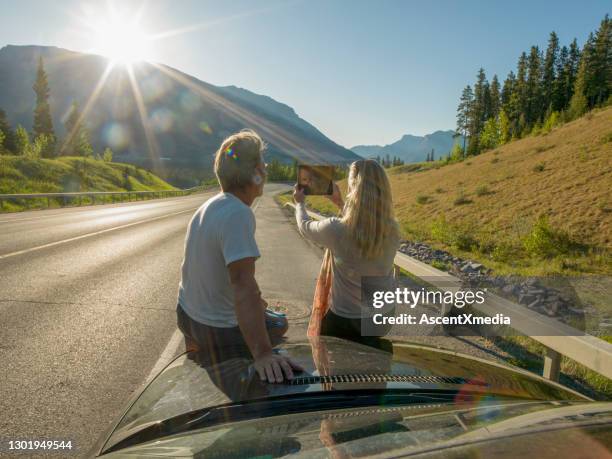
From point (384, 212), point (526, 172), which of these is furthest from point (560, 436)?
point (526, 172)

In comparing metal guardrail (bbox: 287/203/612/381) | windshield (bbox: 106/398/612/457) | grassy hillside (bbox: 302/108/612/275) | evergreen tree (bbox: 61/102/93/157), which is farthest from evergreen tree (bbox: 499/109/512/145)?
windshield (bbox: 106/398/612/457)

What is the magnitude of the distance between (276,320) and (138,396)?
92 cm

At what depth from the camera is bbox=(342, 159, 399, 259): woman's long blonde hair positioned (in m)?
3.14

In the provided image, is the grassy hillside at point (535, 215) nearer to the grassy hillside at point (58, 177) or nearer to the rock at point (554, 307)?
the rock at point (554, 307)

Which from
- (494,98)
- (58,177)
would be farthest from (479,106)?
(58,177)

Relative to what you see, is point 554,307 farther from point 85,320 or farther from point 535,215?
point 535,215

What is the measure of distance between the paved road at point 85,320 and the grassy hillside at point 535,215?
18.0 feet

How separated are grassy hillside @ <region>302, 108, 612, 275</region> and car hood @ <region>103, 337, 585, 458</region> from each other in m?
8.05

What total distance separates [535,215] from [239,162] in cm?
1717

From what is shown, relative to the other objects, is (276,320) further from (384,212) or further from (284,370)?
(384,212)

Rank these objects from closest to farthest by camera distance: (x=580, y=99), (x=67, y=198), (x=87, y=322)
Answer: (x=87, y=322) < (x=67, y=198) < (x=580, y=99)

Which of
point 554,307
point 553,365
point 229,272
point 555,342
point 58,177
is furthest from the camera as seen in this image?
point 58,177

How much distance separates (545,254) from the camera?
483 inches

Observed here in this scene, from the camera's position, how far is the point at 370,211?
3.16m
